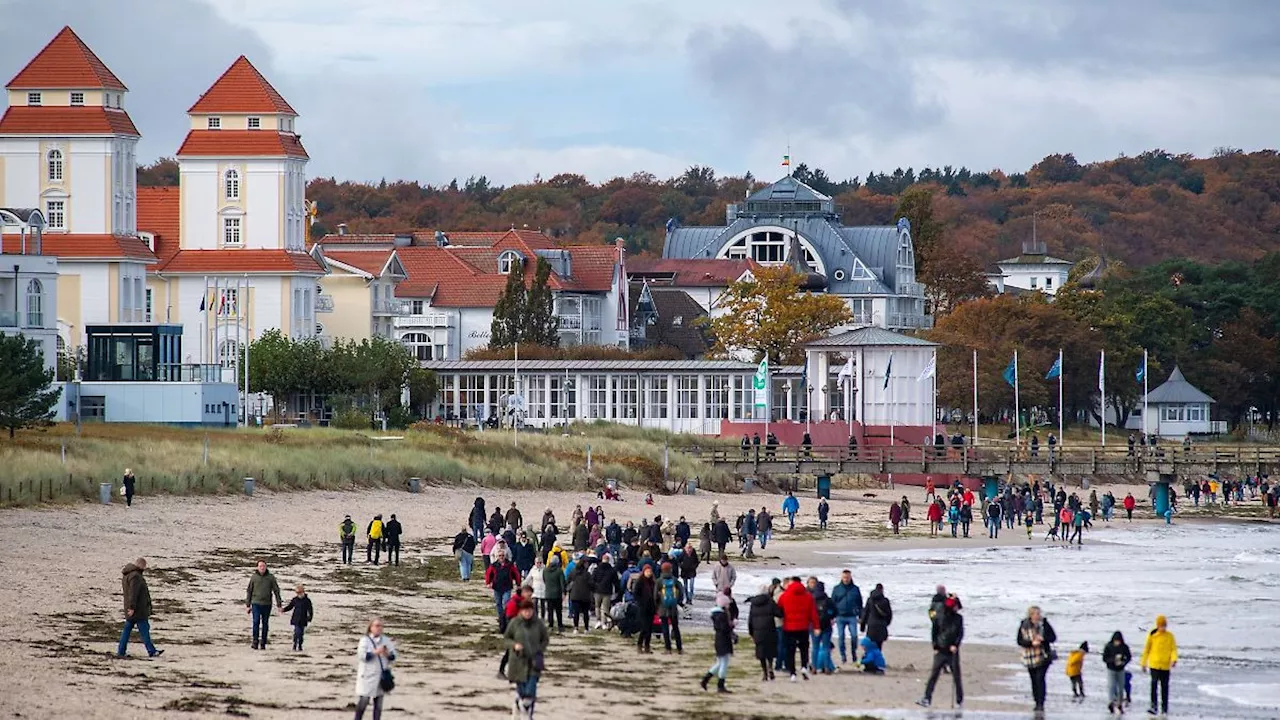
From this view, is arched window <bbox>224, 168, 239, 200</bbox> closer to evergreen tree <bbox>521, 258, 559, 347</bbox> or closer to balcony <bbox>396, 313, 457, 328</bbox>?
balcony <bbox>396, 313, 457, 328</bbox>

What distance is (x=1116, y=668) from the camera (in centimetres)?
2575

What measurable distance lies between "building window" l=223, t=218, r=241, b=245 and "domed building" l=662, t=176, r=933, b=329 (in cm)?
3637

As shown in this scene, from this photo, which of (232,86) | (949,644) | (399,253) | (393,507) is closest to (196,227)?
(232,86)

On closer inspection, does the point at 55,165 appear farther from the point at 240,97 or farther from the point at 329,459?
the point at 329,459

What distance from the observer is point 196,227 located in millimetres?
88625

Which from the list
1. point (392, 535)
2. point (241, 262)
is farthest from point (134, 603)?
point (241, 262)

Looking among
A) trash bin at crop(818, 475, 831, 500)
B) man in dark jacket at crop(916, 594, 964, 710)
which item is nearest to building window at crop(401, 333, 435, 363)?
trash bin at crop(818, 475, 831, 500)

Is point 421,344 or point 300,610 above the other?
point 421,344

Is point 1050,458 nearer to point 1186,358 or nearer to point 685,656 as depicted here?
point 685,656

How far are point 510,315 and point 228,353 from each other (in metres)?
13.3

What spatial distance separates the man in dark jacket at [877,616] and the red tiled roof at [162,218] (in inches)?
2610

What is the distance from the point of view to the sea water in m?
28.0

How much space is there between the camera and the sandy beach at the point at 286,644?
24.0 m

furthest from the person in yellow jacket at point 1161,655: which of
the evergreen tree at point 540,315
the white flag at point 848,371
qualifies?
the evergreen tree at point 540,315
